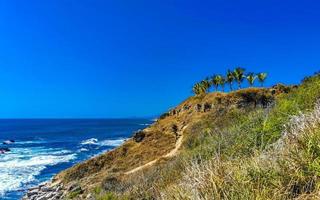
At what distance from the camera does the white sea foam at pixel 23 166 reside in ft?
135

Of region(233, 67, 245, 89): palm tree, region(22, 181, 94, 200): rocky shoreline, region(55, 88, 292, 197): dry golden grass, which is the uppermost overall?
region(233, 67, 245, 89): palm tree

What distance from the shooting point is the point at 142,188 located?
39.5ft

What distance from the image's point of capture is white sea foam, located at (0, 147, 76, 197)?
135ft

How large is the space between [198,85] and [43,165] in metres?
38.8

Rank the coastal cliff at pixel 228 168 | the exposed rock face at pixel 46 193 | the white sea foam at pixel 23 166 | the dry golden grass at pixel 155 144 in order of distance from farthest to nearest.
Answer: the white sea foam at pixel 23 166, the dry golden grass at pixel 155 144, the exposed rock face at pixel 46 193, the coastal cliff at pixel 228 168

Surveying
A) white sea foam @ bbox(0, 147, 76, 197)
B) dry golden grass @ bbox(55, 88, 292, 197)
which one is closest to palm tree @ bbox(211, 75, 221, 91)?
dry golden grass @ bbox(55, 88, 292, 197)

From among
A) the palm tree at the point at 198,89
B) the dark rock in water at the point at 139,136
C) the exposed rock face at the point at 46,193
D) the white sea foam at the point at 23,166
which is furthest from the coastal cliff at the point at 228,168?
the palm tree at the point at 198,89

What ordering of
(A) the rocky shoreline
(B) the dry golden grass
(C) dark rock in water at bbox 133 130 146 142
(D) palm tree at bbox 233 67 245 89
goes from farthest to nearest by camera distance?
(D) palm tree at bbox 233 67 245 89
(C) dark rock in water at bbox 133 130 146 142
(B) the dry golden grass
(A) the rocky shoreline

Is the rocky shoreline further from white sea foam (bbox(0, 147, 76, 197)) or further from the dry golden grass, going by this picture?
white sea foam (bbox(0, 147, 76, 197))

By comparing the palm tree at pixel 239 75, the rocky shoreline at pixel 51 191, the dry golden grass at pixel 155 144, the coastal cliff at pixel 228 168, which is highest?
the palm tree at pixel 239 75

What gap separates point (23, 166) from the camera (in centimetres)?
5203

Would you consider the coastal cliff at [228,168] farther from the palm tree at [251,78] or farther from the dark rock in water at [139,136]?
the palm tree at [251,78]

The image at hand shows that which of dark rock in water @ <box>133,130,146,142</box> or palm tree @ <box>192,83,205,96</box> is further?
palm tree @ <box>192,83,205,96</box>

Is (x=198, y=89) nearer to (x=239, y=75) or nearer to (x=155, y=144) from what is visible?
(x=239, y=75)
